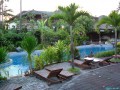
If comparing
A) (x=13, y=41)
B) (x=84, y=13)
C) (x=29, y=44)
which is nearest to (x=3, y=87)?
(x=29, y=44)

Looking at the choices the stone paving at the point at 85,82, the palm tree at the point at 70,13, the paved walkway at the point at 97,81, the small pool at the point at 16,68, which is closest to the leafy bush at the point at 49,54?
the small pool at the point at 16,68

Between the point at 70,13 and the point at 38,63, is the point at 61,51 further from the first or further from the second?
the point at 70,13

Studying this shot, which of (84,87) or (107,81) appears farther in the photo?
(107,81)

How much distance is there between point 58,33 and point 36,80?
16320 mm

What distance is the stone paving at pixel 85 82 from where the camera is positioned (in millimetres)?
7765

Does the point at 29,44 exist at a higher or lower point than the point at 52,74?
higher

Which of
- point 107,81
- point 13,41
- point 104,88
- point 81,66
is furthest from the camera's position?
point 13,41

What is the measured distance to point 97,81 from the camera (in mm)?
8430

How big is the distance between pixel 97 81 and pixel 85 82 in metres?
0.50

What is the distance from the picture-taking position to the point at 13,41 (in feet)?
80.3

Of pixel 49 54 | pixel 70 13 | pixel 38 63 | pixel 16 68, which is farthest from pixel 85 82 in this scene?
pixel 16 68

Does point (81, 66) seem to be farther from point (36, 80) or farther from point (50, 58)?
point (36, 80)

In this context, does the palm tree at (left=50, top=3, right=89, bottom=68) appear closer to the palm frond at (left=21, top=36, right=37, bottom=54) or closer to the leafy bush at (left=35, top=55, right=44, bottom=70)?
the palm frond at (left=21, top=36, right=37, bottom=54)

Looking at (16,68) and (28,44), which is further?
(16,68)
